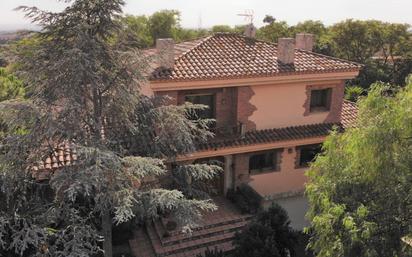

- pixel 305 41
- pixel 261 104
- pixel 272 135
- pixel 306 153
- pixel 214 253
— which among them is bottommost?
pixel 214 253

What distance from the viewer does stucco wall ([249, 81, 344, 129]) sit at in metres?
19.1

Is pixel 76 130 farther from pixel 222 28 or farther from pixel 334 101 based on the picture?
pixel 222 28

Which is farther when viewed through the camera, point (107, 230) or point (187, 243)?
point (187, 243)

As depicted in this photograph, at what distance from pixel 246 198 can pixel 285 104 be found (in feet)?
17.0

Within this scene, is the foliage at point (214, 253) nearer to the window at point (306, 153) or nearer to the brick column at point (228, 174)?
the brick column at point (228, 174)

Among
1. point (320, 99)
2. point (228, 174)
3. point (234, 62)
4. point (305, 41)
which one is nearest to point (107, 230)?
point (228, 174)

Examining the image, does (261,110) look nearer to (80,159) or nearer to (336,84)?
(336,84)

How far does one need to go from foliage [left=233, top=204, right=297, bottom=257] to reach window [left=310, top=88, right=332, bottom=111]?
7.49m

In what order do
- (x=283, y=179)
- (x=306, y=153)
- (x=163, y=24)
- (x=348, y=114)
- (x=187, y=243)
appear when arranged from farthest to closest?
1. (x=163, y=24)
2. (x=348, y=114)
3. (x=306, y=153)
4. (x=283, y=179)
5. (x=187, y=243)

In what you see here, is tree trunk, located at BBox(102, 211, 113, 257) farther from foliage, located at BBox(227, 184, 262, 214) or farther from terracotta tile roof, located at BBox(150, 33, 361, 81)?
foliage, located at BBox(227, 184, 262, 214)

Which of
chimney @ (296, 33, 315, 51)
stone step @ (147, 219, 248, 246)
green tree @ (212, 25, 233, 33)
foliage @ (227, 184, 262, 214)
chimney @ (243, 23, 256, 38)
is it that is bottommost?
stone step @ (147, 219, 248, 246)

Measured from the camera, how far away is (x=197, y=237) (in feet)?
55.1

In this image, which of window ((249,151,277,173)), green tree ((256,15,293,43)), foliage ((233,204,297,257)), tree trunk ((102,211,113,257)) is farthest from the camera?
green tree ((256,15,293,43))

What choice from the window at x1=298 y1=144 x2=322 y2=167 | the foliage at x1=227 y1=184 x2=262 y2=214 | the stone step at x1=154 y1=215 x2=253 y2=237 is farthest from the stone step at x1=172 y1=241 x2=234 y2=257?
the window at x1=298 y1=144 x2=322 y2=167
